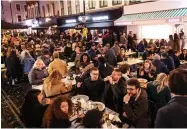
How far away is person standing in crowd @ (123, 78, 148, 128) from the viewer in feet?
13.2

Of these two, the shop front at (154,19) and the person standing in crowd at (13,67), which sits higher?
the shop front at (154,19)

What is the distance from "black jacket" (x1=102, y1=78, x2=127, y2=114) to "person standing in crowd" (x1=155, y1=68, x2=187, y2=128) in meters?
2.20

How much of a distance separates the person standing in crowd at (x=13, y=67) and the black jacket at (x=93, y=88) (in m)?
4.62

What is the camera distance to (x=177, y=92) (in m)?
2.50

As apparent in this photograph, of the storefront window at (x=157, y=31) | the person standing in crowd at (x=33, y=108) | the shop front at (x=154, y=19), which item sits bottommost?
the person standing in crowd at (x=33, y=108)

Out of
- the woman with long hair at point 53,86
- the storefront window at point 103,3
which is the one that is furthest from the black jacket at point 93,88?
the storefront window at point 103,3

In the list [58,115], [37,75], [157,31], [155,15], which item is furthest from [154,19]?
[58,115]

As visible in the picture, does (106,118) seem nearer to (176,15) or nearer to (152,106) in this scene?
(152,106)

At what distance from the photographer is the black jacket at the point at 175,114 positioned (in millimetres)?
2434

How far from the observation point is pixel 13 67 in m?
9.09

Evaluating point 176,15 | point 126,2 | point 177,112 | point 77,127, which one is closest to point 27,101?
point 77,127

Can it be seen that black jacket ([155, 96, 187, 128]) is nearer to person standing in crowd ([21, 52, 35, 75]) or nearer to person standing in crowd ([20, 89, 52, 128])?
person standing in crowd ([20, 89, 52, 128])

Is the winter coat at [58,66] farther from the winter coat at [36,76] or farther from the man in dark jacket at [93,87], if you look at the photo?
the man in dark jacket at [93,87]

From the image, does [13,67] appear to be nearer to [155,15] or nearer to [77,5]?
[155,15]
